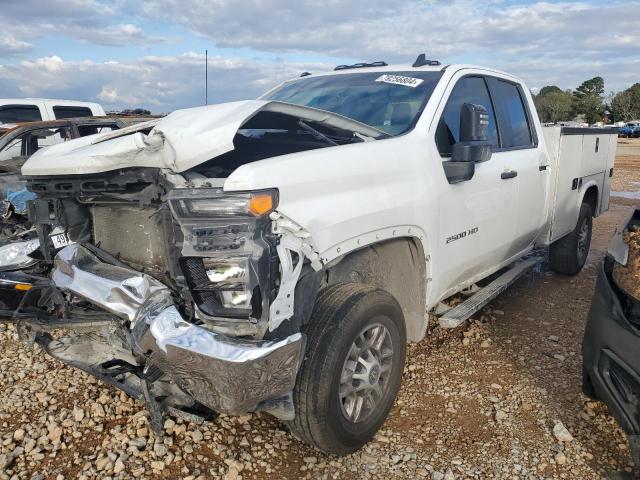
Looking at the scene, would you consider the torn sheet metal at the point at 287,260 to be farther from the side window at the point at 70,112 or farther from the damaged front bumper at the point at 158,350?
the side window at the point at 70,112

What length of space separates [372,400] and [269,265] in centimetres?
119

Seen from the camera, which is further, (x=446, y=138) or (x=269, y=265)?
(x=446, y=138)

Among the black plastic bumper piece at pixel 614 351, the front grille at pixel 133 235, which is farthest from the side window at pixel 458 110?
the front grille at pixel 133 235

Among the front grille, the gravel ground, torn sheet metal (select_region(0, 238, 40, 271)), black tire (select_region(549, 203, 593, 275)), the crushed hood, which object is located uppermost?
the crushed hood

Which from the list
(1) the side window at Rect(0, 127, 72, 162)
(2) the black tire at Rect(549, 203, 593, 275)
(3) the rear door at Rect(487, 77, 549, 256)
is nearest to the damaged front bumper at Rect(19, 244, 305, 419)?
(3) the rear door at Rect(487, 77, 549, 256)

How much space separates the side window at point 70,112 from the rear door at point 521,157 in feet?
30.5

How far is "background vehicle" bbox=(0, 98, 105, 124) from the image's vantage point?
10633 millimetres

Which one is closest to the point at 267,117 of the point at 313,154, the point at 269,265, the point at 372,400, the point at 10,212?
the point at 313,154

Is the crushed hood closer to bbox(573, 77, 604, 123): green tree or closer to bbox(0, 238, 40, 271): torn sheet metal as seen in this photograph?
bbox(0, 238, 40, 271): torn sheet metal

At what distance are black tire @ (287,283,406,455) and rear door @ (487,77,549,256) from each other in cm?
195

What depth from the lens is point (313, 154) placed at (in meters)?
2.56

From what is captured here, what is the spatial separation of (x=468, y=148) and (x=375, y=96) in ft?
2.77

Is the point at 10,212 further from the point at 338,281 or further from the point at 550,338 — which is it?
the point at 550,338

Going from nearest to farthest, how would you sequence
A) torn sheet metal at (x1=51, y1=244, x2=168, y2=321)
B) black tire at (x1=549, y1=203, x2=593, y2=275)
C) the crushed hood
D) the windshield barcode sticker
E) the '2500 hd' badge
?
the crushed hood < torn sheet metal at (x1=51, y1=244, x2=168, y2=321) < the '2500 hd' badge < the windshield barcode sticker < black tire at (x1=549, y1=203, x2=593, y2=275)
